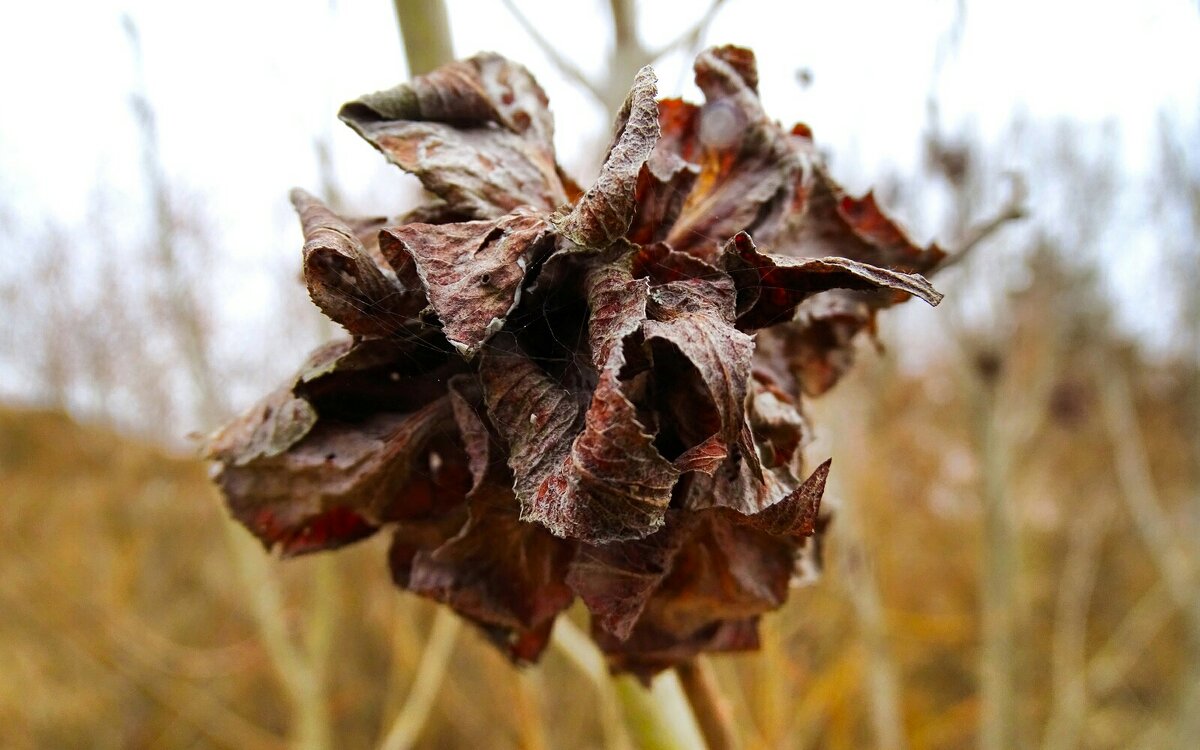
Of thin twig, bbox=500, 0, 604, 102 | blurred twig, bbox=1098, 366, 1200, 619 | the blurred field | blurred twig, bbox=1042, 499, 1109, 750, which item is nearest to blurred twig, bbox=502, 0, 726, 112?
thin twig, bbox=500, 0, 604, 102

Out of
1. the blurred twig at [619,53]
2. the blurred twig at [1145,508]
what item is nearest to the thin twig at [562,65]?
the blurred twig at [619,53]

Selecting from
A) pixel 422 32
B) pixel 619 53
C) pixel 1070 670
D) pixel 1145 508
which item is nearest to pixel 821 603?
pixel 1145 508

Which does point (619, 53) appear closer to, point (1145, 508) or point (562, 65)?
point (562, 65)

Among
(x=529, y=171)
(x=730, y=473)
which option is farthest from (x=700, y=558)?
(x=529, y=171)

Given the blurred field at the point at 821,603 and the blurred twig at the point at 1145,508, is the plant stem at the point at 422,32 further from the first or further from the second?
the blurred twig at the point at 1145,508

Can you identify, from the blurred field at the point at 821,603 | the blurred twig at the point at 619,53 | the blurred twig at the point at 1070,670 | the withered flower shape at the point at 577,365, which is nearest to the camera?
the withered flower shape at the point at 577,365
